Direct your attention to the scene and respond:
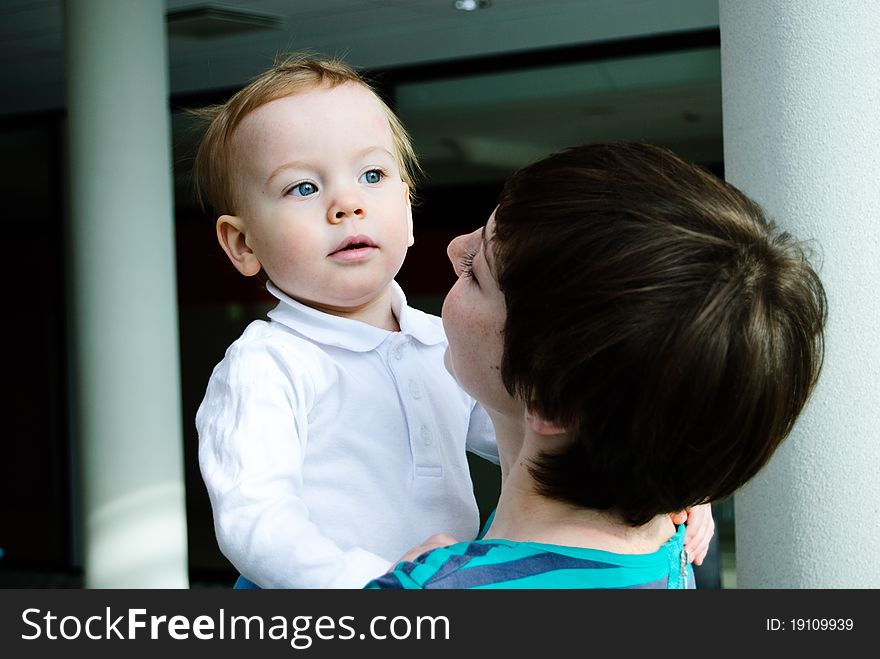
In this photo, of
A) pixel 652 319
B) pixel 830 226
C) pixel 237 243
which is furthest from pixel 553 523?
pixel 830 226

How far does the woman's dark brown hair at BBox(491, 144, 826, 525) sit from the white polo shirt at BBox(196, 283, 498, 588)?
25 cm

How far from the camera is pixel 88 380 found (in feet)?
14.5

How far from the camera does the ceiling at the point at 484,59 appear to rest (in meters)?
5.32

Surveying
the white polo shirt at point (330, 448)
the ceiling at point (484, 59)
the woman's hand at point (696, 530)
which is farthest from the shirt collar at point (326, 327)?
the ceiling at point (484, 59)

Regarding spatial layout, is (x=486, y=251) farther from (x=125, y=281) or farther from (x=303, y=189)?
(x=125, y=281)

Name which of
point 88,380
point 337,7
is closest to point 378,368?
point 88,380

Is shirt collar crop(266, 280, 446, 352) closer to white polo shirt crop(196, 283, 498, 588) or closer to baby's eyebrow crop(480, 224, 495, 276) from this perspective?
white polo shirt crop(196, 283, 498, 588)

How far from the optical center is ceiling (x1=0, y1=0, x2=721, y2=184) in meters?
5.32

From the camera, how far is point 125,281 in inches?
171

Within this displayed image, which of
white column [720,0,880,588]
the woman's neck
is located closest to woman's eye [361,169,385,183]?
the woman's neck

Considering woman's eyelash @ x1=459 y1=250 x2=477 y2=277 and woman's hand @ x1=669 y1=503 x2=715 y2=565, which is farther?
woman's hand @ x1=669 y1=503 x2=715 y2=565

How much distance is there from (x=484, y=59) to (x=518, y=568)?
202 inches
